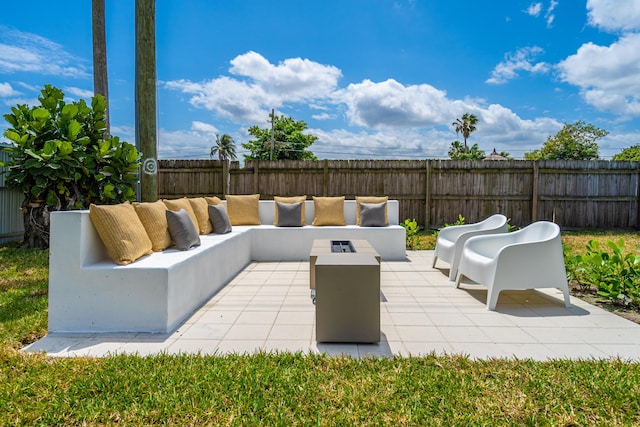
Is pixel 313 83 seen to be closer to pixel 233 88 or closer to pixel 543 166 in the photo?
pixel 233 88

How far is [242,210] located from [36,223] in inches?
130

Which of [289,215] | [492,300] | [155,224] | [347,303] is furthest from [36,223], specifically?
[492,300]

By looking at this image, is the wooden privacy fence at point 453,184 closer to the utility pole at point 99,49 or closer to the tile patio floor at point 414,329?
the utility pole at point 99,49

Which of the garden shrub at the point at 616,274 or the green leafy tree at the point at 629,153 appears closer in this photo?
the garden shrub at the point at 616,274

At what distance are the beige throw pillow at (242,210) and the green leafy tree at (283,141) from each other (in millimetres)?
21266

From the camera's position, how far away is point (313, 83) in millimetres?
11180

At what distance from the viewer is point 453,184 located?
8039 millimetres

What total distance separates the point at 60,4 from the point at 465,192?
8.57 metres

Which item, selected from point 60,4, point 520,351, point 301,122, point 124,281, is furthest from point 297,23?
point 301,122

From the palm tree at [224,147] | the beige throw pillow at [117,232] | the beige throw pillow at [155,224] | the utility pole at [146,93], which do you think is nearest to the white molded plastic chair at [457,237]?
the beige throw pillow at [155,224]

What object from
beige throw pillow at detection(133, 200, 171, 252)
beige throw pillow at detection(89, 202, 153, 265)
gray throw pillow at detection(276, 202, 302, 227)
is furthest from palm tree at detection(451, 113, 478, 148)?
beige throw pillow at detection(89, 202, 153, 265)

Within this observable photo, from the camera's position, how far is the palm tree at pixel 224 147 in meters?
34.9

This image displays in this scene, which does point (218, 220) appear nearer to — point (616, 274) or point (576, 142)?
point (616, 274)

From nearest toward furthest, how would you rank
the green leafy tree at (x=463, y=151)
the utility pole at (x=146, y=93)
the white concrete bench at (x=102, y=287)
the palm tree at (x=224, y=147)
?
the white concrete bench at (x=102, y=287) → the utility pole at (x=146, y=93) → the green leafy tree at (x=463, y=151) → the palm tree at (x=224, y=147)
